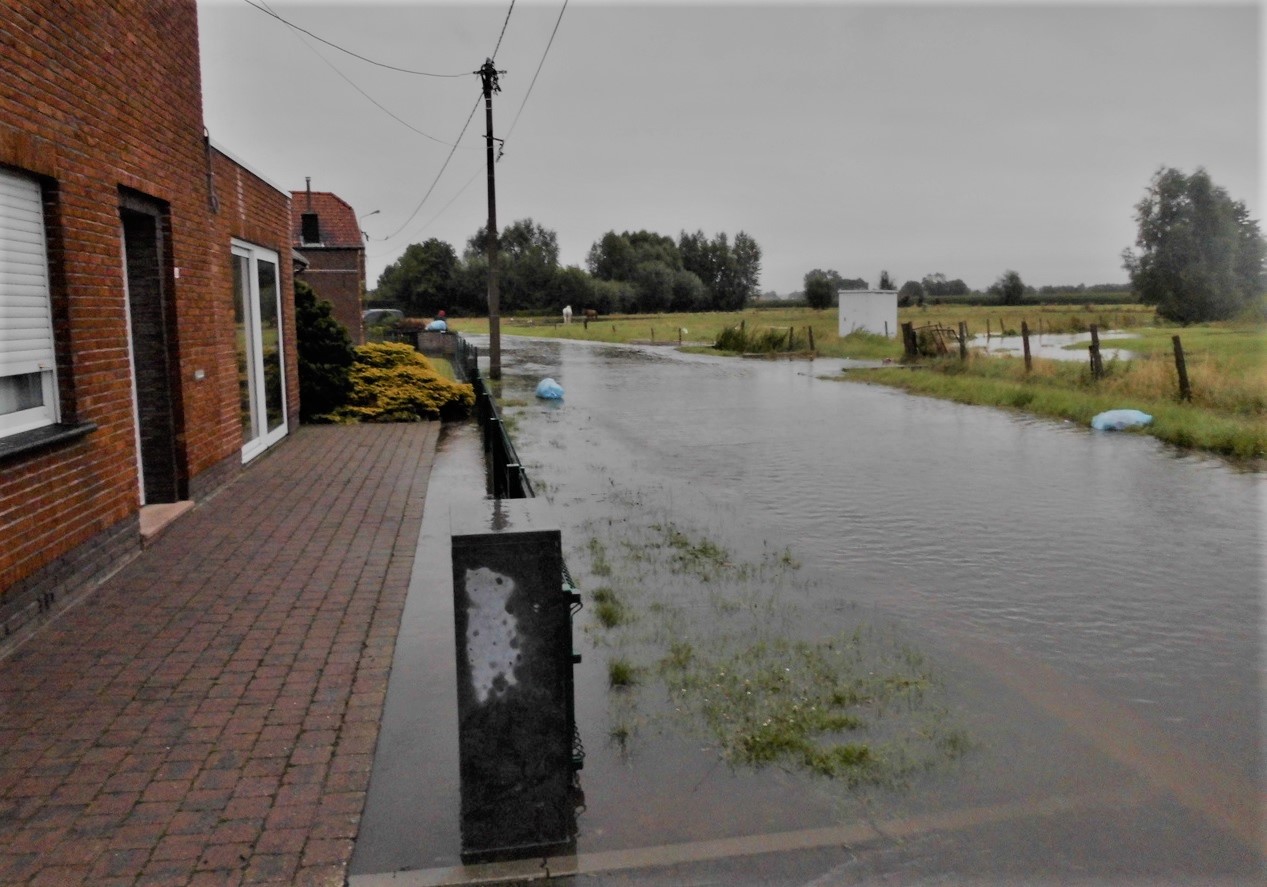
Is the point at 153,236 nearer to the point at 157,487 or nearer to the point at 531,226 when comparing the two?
the point at 157,487

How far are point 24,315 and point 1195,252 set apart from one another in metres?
78.7

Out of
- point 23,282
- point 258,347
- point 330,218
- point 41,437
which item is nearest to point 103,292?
point 23,282

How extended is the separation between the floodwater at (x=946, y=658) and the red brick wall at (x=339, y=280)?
70.3 feet

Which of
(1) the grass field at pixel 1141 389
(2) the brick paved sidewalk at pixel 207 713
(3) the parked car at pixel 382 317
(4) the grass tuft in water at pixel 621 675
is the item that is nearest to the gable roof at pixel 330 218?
(3) the parked car at pixel 382 317

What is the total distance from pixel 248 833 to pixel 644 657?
102 inches

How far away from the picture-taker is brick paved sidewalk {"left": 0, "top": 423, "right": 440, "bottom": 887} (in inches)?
145

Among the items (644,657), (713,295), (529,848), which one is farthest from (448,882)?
(713,295)

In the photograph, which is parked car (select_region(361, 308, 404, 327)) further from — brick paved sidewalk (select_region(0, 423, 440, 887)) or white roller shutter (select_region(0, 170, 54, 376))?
white roller shutter (select_region(0, 170, 54, 376))

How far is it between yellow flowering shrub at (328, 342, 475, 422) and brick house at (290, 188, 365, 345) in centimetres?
1562

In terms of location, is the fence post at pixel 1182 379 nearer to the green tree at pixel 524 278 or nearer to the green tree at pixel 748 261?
the green tree at pixel 524 278

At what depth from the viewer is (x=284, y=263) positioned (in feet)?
50.1

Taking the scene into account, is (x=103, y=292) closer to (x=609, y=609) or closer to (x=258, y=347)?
(x=609, y=609)

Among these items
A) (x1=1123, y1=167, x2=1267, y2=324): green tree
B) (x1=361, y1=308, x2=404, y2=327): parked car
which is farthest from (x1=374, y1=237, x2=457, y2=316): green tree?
(x1=1123, y1=167, x2=1267, y2=324): green tree

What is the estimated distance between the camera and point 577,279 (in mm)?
114812
